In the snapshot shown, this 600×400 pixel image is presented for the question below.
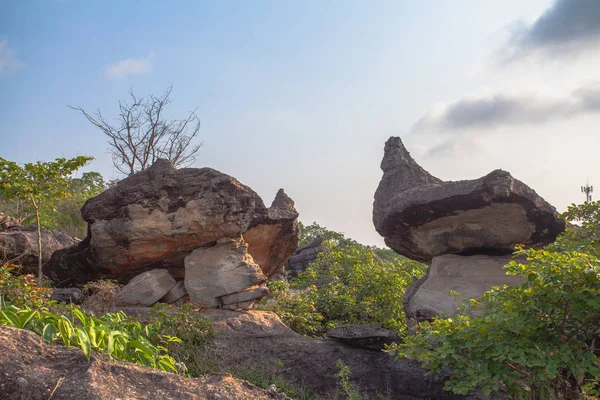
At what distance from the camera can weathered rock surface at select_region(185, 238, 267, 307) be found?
1095 centimetres

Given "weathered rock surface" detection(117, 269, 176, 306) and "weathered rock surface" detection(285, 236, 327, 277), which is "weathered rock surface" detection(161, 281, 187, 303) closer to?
"weathered rock surface" detection(117, 269, 176, 306)

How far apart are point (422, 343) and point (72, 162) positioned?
8141mm

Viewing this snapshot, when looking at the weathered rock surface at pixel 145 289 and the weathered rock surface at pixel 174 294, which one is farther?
the weathered rock surface at pixel 174 294

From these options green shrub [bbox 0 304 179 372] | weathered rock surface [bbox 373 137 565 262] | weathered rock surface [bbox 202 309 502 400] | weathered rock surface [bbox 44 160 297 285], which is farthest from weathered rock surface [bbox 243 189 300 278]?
green shrub [bbox 0 304 179 372]

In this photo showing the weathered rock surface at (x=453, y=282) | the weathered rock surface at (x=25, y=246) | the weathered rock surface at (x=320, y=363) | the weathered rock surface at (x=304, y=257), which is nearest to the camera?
the weathered rock surface at (x=320, y=363)

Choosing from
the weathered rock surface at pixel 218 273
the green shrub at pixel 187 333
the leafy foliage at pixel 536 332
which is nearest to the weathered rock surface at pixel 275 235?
the weathered rock surface at pixel 218 273

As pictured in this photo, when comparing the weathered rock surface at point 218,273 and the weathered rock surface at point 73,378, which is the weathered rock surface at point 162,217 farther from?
the weathered rock surface at point 73,378

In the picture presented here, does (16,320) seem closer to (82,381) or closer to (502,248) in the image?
(82,381)

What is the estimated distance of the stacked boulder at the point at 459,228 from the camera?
10477 millimetres

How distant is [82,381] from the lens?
3.08 m

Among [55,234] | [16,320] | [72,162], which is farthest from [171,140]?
[16,320]

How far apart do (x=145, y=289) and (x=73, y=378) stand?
8.24 metres

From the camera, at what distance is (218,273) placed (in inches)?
436

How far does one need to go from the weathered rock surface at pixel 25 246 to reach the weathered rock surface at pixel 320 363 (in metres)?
6.19
